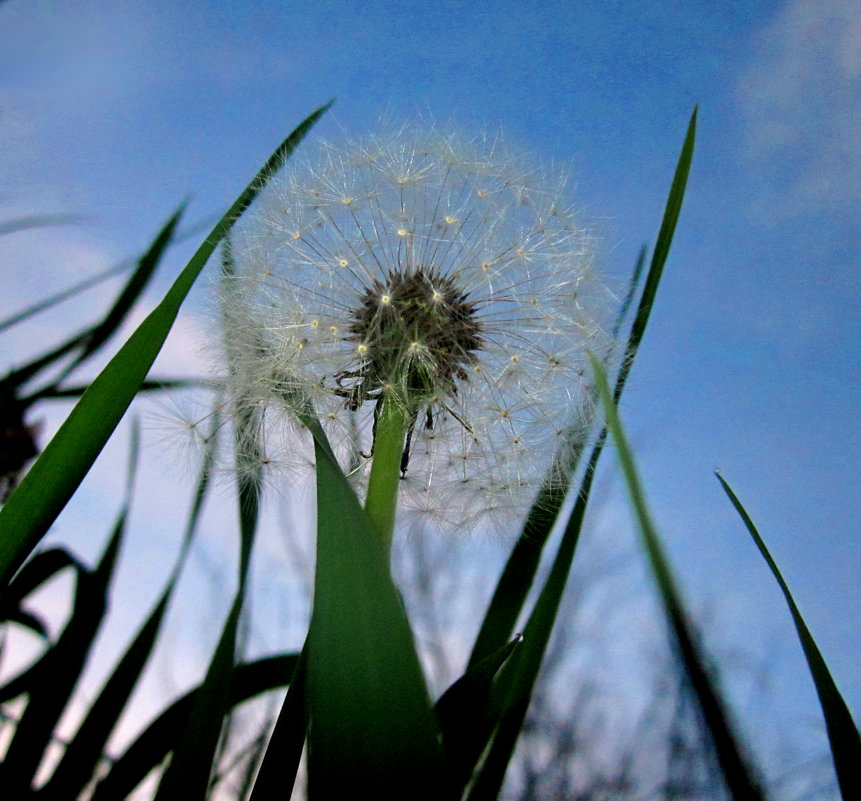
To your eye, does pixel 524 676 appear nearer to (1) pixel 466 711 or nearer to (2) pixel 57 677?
(1) pixel 466 711

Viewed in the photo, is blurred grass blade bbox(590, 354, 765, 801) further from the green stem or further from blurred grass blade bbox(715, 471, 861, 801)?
the green stem

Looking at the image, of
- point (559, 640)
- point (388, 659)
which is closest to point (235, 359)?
point (388, 659)

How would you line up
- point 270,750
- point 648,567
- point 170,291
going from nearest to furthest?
1. point 648,567
2. point 270,750
3. point 170,291

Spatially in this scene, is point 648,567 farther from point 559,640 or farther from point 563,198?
point 559,640

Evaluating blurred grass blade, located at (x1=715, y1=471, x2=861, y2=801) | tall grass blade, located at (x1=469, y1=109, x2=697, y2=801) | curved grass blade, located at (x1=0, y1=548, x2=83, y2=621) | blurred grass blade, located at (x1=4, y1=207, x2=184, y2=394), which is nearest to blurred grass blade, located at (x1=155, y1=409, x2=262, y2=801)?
tall grass blade, located at (x1=469, y1=109, x2=697, y2=801)

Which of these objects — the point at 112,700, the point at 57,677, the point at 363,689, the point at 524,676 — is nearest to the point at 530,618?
the point at 524,676

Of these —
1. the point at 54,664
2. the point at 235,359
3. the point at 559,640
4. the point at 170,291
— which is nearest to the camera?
the point at 170,291
